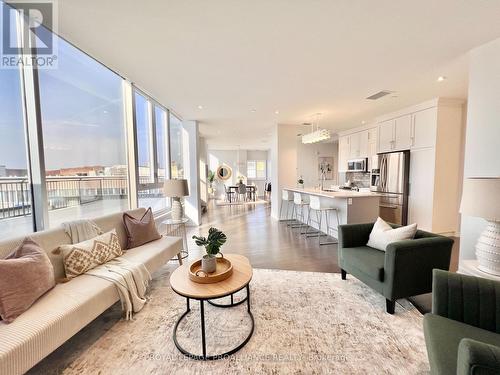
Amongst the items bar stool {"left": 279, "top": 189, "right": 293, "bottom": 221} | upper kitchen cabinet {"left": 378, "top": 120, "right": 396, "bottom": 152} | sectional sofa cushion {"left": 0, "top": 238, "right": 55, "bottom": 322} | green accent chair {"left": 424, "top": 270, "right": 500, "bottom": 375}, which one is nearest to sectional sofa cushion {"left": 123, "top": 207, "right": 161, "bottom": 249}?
sectional sofa cushion {"left": 0, "top": 238, "right": 55, "bottom": 322}

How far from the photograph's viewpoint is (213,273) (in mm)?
1862

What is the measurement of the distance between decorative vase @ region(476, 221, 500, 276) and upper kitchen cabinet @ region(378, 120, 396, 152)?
12.0 ft

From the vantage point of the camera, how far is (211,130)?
686 centimetres

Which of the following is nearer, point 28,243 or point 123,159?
point 28,243

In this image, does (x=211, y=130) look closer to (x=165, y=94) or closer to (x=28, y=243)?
(x=165, y=94)

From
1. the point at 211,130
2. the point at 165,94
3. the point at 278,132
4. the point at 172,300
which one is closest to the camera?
the point at 172,300

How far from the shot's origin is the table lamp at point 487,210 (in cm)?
168

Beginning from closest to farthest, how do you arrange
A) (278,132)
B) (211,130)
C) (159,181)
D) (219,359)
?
1. (219,359)
2. (159,181)
3. (278,132)
4. (211,130)

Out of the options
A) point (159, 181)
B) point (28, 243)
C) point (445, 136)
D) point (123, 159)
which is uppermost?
point (445, 136)

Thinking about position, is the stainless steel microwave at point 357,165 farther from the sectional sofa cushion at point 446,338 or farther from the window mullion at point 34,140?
the window mullion at point 34,140

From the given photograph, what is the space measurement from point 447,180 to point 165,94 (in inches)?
217

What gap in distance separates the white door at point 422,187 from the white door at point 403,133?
26 centimetres

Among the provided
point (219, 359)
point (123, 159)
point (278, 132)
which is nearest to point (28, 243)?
point (219, 359)

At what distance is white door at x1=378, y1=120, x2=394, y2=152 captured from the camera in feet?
16.4
